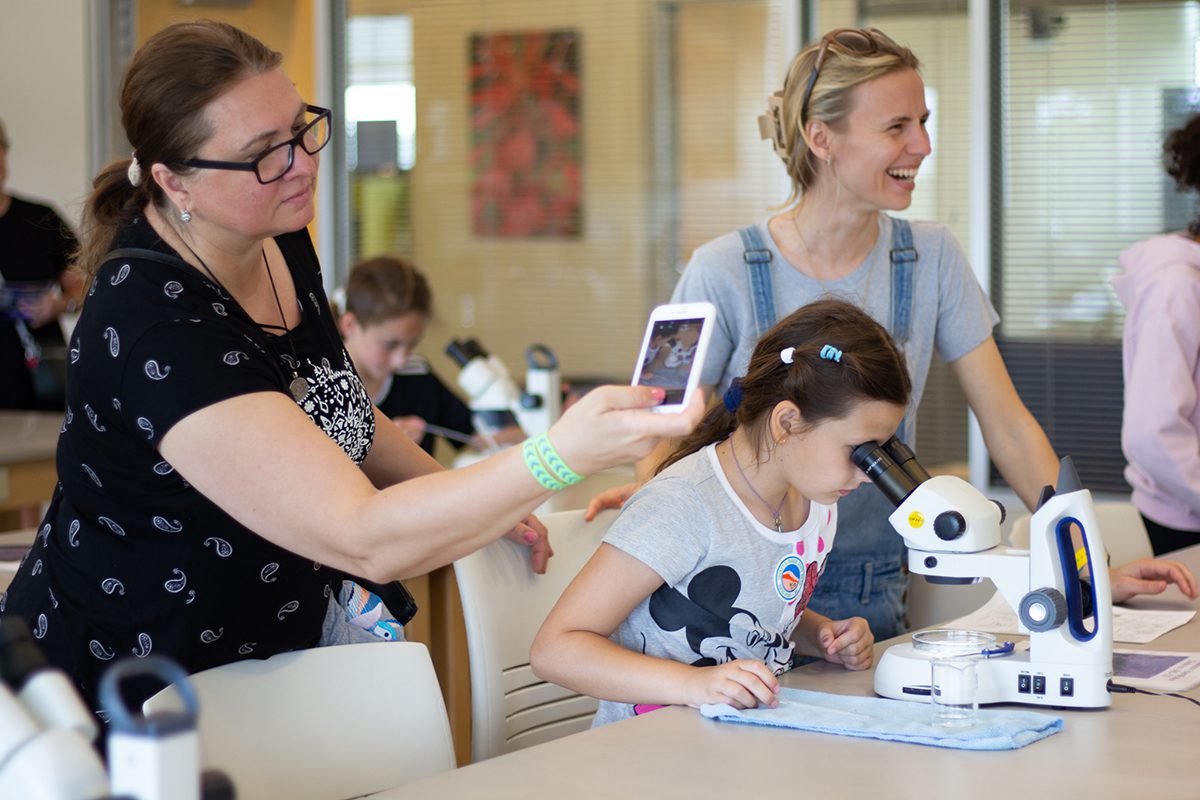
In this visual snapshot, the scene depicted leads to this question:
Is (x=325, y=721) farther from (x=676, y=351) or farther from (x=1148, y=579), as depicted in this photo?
(x=1148, y=579)

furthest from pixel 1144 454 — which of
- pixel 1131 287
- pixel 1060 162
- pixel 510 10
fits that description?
pixel 510 10

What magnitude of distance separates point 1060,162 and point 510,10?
2096mm

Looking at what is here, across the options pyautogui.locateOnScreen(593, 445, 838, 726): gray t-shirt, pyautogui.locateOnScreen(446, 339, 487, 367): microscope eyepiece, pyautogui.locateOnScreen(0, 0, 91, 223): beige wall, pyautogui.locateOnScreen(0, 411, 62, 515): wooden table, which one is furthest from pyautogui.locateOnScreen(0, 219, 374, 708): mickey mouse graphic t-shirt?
pyautogui.locateOnScreen(0, 0, 91, 223): beige wall

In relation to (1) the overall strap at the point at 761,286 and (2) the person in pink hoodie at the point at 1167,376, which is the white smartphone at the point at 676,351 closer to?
(1) the overall strap at the point at 761,286

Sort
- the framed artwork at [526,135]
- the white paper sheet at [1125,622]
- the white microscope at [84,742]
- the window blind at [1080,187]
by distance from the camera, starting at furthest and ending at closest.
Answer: the framed artwork at [526,135] < the window blind at [1080,187] < the white paper sheet at [1125,622] < the white microscope at [84,742]

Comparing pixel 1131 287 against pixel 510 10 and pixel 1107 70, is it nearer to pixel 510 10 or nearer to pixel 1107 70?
pixel 1107 70

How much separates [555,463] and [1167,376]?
205 centimetres

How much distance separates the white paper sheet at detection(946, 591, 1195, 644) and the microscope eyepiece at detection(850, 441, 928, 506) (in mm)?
441

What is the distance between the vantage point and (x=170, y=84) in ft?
5.38

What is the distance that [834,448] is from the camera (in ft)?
6.16

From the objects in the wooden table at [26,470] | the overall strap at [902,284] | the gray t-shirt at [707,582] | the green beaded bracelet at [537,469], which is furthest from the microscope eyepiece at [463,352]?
the green beaded bracelet at [537,469]

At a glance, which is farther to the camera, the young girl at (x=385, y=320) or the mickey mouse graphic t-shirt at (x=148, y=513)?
the young girl at (x=385, y=320)

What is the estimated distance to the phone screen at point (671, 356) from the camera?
135 cm

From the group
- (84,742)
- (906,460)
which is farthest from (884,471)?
(84,742)
